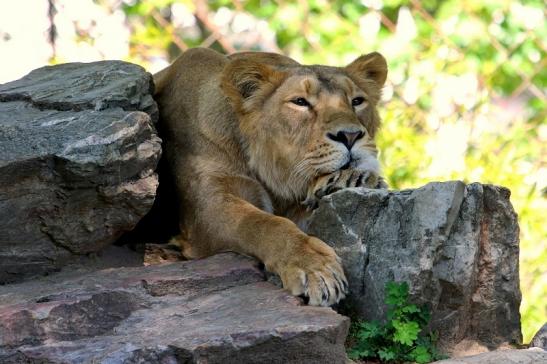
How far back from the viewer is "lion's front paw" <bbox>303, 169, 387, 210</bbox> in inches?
146

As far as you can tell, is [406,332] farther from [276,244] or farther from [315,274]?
[276,244]

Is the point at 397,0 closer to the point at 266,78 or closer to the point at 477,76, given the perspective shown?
the point at 477,76

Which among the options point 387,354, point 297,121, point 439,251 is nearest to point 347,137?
point 297,121

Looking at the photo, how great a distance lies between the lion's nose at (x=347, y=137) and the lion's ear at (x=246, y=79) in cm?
44

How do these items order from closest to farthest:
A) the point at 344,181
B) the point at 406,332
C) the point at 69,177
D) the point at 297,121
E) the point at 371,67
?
the point at 406,332, the point at 69,177, the point at 344,181, the point at 297,121, the point at 371,67

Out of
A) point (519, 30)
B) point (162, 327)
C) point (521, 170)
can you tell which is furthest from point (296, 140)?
point (519, 30)

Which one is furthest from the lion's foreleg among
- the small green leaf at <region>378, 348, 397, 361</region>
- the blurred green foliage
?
the blurred green foliage

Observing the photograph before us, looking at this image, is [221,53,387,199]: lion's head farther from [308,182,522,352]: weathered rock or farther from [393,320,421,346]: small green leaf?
[393,320,421,346]: small green leaf

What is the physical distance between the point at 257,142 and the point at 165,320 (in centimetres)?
111

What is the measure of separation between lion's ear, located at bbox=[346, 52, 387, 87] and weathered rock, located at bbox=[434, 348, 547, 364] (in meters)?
1.63

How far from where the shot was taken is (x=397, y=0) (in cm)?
626

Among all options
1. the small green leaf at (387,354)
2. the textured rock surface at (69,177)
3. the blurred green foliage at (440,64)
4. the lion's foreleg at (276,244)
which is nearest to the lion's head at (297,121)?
the lion's foreleg at (276,244)

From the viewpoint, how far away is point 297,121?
397 cm

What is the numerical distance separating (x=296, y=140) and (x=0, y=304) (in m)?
1.30
